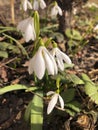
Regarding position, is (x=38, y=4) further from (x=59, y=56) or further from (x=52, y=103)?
(x=52, y=103)

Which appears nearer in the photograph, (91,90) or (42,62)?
(42,62)

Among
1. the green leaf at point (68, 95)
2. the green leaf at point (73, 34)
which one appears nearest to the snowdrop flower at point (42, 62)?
the green leaf at point (68, 95)

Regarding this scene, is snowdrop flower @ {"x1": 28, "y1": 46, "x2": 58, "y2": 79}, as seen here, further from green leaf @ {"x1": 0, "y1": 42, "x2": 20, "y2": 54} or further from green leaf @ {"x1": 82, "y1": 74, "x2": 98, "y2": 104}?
green leaf @ {"x1": 0, "y1": 42, "x2": 20, "y2": 54}

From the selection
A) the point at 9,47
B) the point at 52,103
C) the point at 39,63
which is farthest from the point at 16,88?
the point at 9,47

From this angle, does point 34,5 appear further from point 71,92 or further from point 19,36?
point 71,92

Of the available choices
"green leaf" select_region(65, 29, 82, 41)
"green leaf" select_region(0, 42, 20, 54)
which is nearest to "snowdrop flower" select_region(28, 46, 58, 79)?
"green leaf" select_region(0, 42, 20, 54)

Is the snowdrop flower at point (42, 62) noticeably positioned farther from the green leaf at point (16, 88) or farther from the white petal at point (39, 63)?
the green leaf at point (16, 88)
